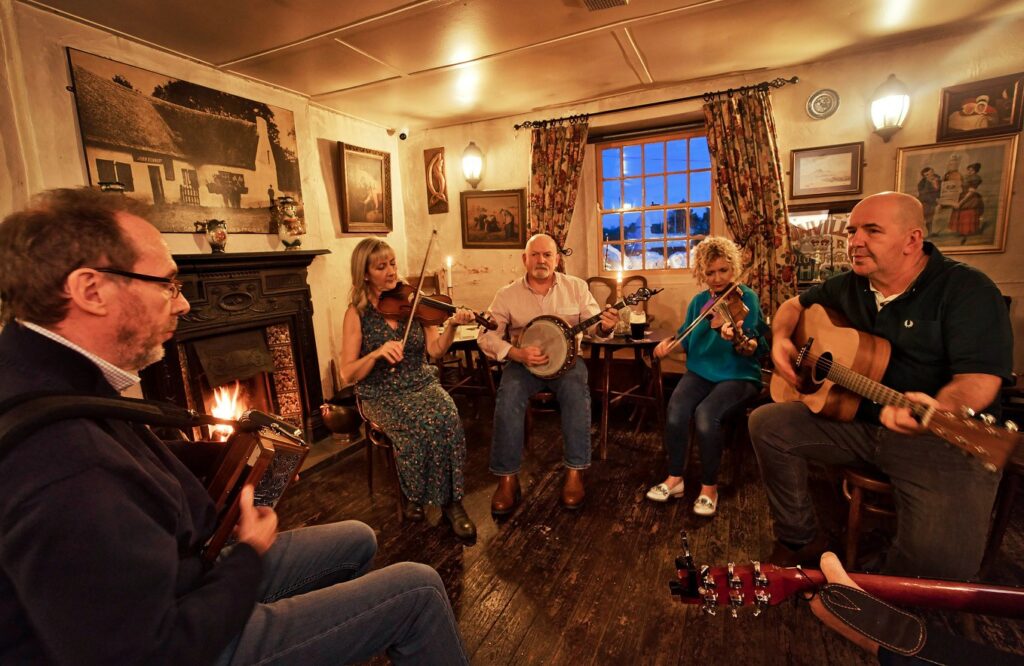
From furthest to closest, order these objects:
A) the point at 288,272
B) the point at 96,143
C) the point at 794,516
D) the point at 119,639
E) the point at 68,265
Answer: the point at 288,272, the point at 96,143, the point at 794,516, the point at 68,265, the point at 119,639

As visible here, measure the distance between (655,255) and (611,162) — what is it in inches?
42.4

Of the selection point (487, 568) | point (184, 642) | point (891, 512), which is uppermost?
point (184, 642)

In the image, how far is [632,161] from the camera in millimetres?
4785

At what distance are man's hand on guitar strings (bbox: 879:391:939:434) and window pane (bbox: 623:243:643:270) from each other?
341 cm

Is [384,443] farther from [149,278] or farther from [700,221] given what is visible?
[700,221]

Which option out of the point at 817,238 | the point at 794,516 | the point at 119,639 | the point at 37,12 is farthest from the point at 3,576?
the point at 817,238

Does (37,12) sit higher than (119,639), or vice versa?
(37,12)

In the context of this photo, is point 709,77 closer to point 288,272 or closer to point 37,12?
point 288,272

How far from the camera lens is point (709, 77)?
155 inches

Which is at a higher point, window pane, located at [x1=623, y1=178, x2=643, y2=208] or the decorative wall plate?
the decorative wall plate

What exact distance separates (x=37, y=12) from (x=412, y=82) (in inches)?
84.9

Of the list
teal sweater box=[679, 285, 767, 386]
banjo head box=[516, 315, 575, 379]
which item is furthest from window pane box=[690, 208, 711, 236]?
banjo head box=[516, 315, 575, 379]

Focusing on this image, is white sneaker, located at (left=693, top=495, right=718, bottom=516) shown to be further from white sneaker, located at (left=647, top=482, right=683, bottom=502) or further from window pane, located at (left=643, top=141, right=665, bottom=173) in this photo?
window pane, located at (left=643, top=141, right=665, bottom=173)

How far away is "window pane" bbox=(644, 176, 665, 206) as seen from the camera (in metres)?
4.72
